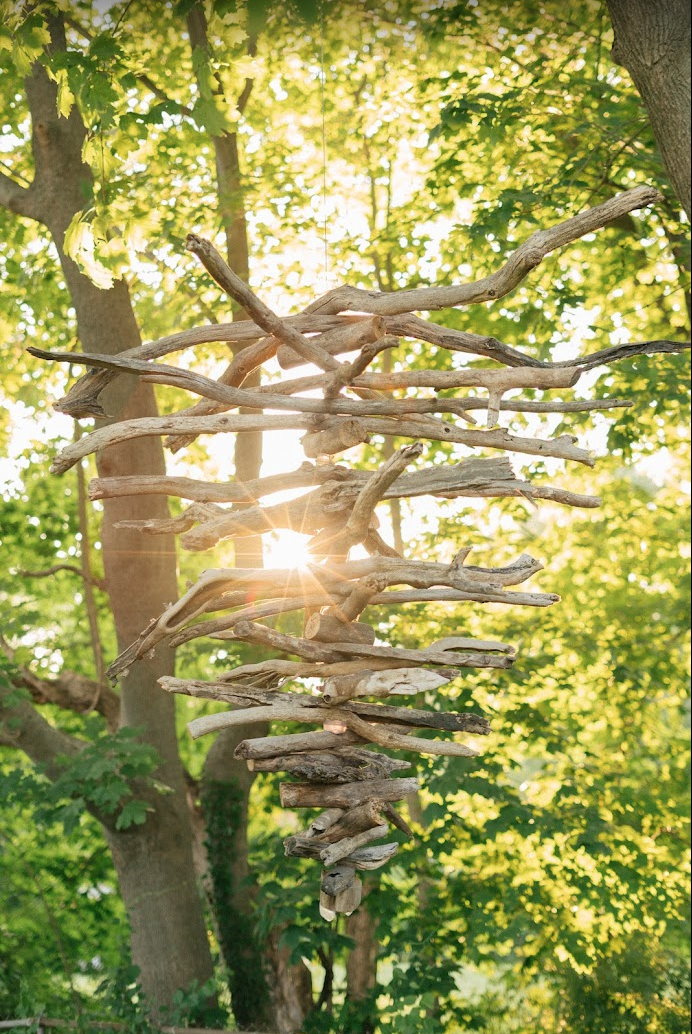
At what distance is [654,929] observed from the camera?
294 inches

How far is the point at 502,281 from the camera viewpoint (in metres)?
2.37

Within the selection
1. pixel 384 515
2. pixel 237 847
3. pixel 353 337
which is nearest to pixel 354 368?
pixel 353 337

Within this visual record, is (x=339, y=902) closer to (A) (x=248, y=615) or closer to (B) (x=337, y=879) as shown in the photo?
(B) (x=337, y=879)

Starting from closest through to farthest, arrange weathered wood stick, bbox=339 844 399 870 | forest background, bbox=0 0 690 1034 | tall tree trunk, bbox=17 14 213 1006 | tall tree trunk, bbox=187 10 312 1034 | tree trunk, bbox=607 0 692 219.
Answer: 1. weathered wood stick, bbox=339 844 399 870
2. tree trunk, bbox=607 0 692 219
3. forest background, bbox=0 0 690 1034
4. tall tree trunk, bbox=17 14 213 1006
5. tall tree trunk, bbox=187 10 312 1034

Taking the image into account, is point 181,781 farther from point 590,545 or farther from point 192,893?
point 590,545

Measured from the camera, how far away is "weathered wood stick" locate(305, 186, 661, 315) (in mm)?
2184

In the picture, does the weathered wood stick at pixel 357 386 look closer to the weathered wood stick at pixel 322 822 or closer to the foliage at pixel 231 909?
the weathered wood stick at pixel 322 822

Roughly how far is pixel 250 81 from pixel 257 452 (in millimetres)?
2936

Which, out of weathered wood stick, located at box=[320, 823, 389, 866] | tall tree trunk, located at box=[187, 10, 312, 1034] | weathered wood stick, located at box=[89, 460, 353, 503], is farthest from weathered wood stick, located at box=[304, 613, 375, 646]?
tall tree trunk, located at box=[187, 10, 312, 1034]

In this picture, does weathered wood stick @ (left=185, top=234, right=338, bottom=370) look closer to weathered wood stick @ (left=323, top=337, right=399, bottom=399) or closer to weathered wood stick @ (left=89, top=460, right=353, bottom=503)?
weathered wood stick @ (left=323, top=337, right=399, bottom=399)


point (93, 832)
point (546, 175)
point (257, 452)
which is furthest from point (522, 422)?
point (93, 832)

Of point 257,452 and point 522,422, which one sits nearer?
point 257,452

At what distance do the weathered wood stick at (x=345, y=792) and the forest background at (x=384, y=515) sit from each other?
2189mm

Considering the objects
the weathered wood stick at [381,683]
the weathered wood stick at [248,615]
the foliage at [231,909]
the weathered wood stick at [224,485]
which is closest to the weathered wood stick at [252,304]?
the weathered wood stick at [224,485]
